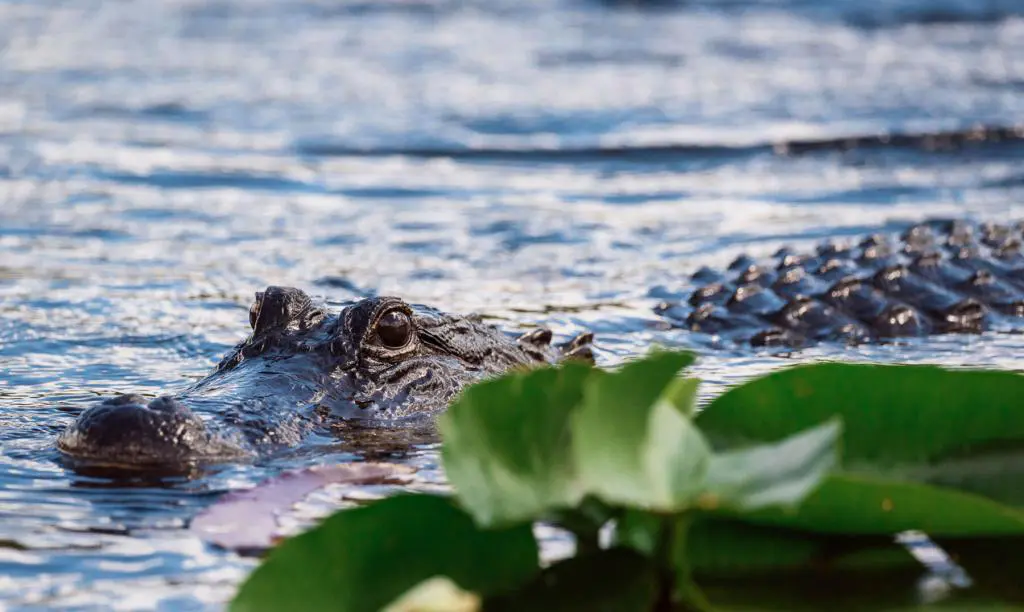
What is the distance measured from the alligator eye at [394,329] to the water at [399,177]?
475 mm

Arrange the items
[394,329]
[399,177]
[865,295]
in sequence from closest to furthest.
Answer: [394,329] → [865,295] → [399,177]

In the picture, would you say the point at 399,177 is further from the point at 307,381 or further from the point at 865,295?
the point at 307,381

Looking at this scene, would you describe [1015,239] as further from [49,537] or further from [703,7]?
[703,7]

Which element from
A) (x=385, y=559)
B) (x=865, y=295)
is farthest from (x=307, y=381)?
(x=865, y=295)

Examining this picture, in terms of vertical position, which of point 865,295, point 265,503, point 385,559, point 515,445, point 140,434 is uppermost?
point 515,445

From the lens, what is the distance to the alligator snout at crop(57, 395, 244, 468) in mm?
2998

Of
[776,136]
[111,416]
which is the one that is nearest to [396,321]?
[111,416]

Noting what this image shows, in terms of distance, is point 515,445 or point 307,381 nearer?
point 515,445

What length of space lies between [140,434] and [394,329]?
1021 mm

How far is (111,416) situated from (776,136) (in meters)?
7.70

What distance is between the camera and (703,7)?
682 inches

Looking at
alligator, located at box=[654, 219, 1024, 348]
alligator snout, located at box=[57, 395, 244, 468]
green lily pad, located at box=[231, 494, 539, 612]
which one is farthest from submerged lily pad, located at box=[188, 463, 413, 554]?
alligator, located at box=[654, 219, 1024, 348]

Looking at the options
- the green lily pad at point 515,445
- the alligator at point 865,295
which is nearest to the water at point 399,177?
the alligator at point 865,295

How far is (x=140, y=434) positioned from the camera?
9.82 ft
